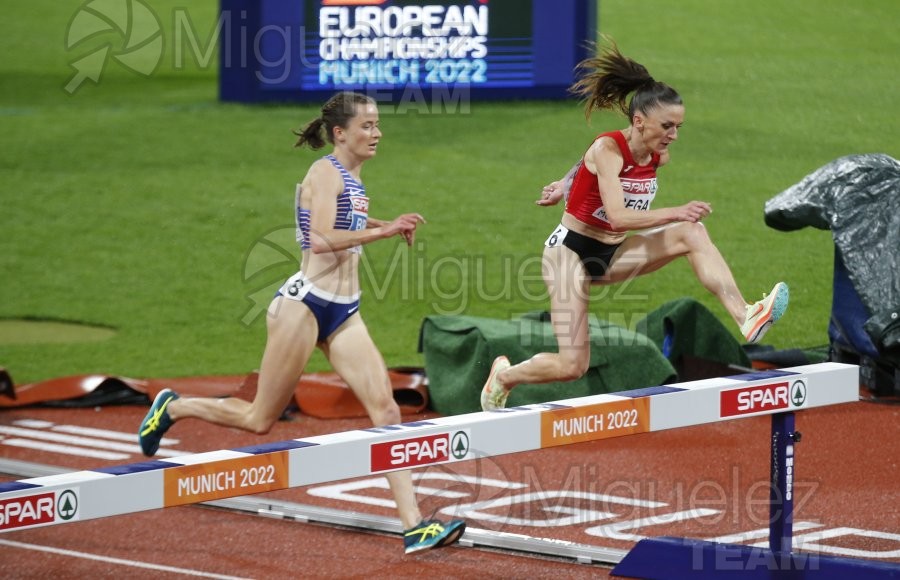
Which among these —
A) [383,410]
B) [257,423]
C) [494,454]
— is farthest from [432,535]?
[494,454]

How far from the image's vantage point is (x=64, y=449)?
8320 millimetres

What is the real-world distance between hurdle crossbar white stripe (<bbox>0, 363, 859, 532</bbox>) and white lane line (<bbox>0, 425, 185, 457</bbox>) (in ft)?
10.5

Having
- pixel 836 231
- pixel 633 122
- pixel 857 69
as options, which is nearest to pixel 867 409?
pixel 836 231

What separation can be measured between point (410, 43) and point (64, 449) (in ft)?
26.5

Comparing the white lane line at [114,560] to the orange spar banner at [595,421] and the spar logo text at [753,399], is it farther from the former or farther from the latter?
the spar logo text at [753,399]

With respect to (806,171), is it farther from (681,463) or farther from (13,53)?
(13,53)

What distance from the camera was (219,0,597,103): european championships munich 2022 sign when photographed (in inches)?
602

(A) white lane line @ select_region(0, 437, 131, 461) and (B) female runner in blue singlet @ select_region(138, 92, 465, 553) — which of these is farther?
(A) white lane line @ select_region(0, 437, 131, 461)

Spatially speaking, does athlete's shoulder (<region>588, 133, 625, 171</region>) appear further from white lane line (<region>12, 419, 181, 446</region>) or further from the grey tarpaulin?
white lane line (<region>12, 419, 181, 446</region>)

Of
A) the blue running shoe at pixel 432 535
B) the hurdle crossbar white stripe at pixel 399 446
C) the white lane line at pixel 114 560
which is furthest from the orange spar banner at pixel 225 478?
the blue running shoe at pixel 432 535

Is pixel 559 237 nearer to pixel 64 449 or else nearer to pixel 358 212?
pixel 358 212

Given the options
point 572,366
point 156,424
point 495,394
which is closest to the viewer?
point 572,366

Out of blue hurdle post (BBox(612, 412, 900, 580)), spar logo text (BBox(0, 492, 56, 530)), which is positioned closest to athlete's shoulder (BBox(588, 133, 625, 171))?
blue hurdle post (BBox(612, 412, 900, 580))

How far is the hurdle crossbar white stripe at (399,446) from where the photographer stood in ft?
15.3
